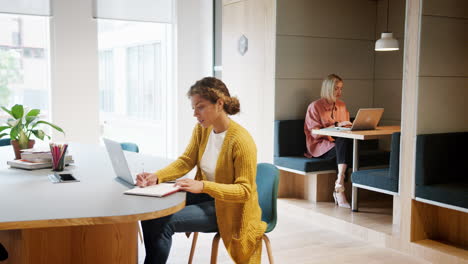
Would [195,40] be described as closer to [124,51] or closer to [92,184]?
[124,51]

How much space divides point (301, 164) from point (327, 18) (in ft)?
6.12

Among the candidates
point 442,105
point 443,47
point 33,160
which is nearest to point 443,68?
point 443,47

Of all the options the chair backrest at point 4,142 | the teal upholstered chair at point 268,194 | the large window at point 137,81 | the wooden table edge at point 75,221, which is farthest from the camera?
the large window at point 137,81

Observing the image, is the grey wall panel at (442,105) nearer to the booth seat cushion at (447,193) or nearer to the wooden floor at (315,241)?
the booth seat cushion at (447,193)

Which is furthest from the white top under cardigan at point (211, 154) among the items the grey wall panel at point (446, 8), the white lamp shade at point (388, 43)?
the white lamp shade at point (388, 43)

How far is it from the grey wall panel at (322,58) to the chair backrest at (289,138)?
1.76 feet

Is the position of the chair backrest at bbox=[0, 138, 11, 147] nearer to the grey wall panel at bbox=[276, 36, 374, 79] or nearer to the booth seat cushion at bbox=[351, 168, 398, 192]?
the grey wall panel at bbox=[276, 36, 374, 79]

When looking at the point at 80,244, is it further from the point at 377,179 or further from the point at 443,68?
the point at 443,68

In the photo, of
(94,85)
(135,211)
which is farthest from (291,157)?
(135,211)

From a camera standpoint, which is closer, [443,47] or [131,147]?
[443,47]

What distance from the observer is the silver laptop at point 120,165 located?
2.80 meters

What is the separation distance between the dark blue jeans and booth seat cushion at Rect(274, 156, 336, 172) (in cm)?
256

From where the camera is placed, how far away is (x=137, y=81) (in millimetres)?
8406

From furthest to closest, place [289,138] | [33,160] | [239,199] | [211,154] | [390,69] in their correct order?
[390,69] → [289,138] → [33,160] → [211,154] → [239,199]
